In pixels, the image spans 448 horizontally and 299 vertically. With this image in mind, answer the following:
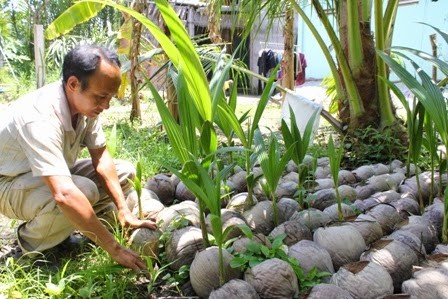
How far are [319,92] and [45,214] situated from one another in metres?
8.20

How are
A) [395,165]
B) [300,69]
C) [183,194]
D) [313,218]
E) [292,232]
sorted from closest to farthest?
[292,232]
[313,218]
[183,194]
[395,165]
[300,69]

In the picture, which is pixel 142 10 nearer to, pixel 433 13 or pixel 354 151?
pixel 354 151

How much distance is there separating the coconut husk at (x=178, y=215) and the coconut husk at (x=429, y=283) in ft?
2.69

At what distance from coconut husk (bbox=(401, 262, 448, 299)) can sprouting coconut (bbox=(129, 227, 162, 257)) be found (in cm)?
88

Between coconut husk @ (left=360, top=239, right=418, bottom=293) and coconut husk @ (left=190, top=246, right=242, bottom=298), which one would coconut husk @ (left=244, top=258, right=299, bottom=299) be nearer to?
coconut husk @ (left=190, top=246, right=242, bottom=298)

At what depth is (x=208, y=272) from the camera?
1482mm

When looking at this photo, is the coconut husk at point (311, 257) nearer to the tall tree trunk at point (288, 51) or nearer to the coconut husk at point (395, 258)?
the coconut husk at point (395, 258)

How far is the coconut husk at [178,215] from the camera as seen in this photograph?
1.86 meters

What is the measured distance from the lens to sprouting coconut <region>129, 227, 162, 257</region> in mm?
1739

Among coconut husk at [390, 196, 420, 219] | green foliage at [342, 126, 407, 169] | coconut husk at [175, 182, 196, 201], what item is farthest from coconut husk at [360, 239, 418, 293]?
green foliage at [342, 126, 407, 169]

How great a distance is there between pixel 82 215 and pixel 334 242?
85 centimetres

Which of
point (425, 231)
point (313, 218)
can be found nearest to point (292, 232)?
point (313, 218)

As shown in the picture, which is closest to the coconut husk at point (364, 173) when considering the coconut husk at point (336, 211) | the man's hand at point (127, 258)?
the coconut husk at point (336, 211)

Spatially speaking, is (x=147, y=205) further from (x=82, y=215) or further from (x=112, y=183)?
(x=82, y=215)
